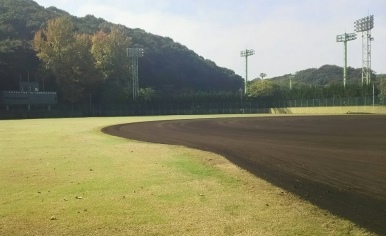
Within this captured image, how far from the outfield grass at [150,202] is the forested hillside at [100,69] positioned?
86.4 metres

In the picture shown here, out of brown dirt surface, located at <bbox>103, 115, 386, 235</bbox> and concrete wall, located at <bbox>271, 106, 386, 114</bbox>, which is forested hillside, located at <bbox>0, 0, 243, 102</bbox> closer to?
concrete wall, located at <bbox>271, 106, 386, 114</bbox>

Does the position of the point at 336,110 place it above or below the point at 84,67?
below

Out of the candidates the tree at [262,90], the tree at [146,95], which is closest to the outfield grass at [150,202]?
the tree at [146,95]

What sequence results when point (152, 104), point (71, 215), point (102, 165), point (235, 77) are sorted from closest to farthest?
point (71, 215) → point (102, 165) → point (152, 104) → point (235, 77)

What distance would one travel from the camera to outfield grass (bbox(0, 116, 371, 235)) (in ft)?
23.9

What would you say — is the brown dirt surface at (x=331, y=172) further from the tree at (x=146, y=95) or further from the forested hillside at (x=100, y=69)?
the tree at (x=146, y=95)

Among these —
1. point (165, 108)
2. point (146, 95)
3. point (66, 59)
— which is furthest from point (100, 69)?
point (165, 108)

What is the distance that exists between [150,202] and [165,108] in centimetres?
9392

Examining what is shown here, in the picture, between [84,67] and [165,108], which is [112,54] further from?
[165,108]

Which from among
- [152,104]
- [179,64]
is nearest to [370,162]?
[152,104]

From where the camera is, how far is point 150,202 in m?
8.98

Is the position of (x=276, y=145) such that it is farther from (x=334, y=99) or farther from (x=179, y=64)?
(x=179, y=64)

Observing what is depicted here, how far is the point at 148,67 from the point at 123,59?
1241 inches

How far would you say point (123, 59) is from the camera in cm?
10994
